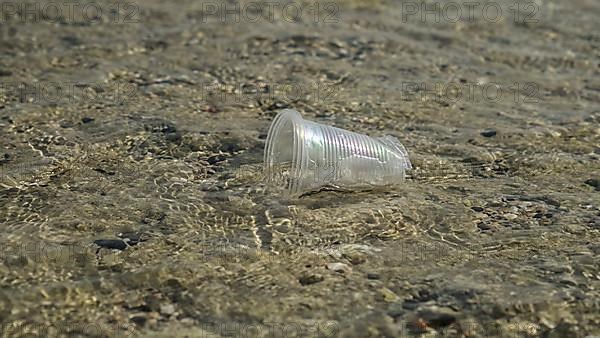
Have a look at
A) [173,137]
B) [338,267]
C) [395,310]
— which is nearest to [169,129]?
[173,137]

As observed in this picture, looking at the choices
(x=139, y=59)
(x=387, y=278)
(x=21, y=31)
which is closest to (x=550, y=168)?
(x=387, y=278)

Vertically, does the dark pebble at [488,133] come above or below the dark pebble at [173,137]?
below

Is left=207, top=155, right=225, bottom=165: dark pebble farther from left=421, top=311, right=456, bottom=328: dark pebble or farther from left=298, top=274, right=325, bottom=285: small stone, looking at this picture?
left=421, top=311, right=456, bottom=328: dark pebble

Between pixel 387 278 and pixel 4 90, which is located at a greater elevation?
pixel 4 90

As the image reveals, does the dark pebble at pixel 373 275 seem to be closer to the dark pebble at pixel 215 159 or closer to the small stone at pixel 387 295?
the small stone at pixel 387 295

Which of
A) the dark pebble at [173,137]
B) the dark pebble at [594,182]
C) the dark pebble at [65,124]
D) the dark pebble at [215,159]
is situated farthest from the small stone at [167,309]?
the dark pebble at [594,182]

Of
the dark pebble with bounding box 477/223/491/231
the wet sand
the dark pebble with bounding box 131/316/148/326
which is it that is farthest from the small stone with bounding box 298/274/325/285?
the dark pebble with bounding box 477/223/491/231

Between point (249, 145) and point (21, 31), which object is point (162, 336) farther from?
point (21, 31)
